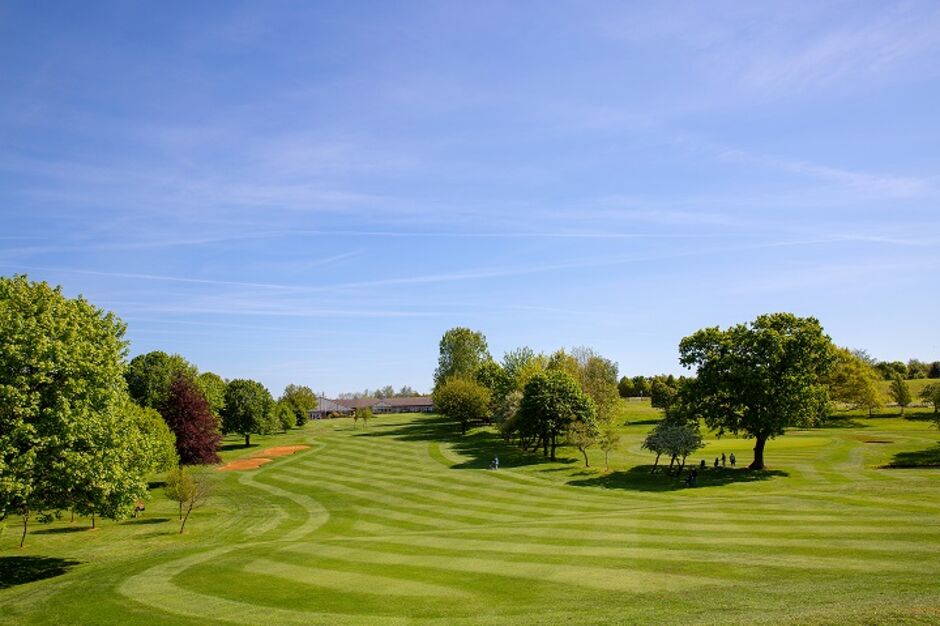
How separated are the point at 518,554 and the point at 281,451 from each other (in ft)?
246

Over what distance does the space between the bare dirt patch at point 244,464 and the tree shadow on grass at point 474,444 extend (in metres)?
27.2

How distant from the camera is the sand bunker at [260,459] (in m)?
80.8

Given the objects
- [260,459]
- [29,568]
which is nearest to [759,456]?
[29,568]

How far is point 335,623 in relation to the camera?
21.7 meters

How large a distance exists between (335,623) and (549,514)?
24.4m

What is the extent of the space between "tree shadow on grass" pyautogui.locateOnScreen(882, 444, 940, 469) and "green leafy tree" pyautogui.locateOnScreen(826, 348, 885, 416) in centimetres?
5075

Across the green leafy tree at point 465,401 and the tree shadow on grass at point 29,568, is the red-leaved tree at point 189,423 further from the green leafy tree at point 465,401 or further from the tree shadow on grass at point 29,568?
the green leafy tree at point 465,401

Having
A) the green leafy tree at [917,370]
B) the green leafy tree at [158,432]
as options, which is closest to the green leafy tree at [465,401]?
the green leafy tree at [158,432]

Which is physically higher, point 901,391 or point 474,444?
point 901,391

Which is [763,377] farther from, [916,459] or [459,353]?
[459,353]

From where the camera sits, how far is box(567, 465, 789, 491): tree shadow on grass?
5509cm

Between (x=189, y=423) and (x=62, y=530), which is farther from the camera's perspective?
(x=189, y=423)

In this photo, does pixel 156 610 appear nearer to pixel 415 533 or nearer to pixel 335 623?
pixel 335 623

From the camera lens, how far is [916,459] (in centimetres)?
6094
